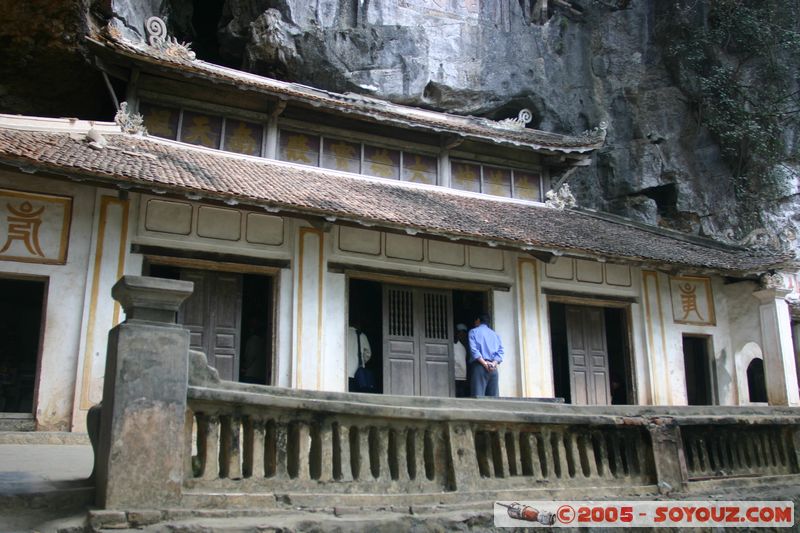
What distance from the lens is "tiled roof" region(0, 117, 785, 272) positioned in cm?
916

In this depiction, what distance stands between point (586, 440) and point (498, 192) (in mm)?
9352

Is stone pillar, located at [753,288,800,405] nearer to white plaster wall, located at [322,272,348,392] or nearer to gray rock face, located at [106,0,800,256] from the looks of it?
gray rock face, located at [106,0,800,256]

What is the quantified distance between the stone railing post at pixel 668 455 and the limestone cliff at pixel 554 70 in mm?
13260

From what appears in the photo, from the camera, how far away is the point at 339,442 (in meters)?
4.84

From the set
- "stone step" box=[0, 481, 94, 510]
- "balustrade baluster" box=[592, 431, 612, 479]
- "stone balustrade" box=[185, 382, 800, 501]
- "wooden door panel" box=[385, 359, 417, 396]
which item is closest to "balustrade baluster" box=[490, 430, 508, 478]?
"stone balustrade" box=[185, 382, 800, 501]

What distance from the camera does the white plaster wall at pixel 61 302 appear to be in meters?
9.09

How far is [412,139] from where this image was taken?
14125 mm

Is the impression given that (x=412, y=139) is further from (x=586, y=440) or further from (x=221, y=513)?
(x=221, y=513)

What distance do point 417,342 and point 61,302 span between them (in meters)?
5.43

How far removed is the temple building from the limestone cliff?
2.94m

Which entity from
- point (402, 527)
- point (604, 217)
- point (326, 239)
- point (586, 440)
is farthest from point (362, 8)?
point (402, 527)

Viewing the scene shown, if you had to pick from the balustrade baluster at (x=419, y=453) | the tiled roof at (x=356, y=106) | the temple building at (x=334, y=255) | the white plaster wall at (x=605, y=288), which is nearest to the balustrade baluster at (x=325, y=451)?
the balustrade baluster at (x=419, y=453)

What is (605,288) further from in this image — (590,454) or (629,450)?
(590,454)

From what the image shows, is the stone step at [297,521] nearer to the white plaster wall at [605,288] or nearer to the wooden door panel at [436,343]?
the wooden door panel at [436,343]
